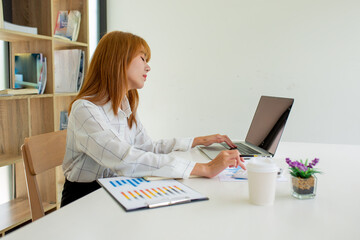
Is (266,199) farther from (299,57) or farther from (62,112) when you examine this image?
(62,112)

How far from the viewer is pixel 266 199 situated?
83 centimetres

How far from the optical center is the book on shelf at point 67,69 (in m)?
2.28

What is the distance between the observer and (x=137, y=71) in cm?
137

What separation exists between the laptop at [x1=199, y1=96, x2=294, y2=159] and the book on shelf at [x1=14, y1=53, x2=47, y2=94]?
109 cm

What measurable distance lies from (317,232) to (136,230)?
1.21ft

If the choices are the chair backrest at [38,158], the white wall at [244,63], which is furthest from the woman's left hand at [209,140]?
the white wall at [244,63]

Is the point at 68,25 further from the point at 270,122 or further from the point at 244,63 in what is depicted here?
the point at 270,122

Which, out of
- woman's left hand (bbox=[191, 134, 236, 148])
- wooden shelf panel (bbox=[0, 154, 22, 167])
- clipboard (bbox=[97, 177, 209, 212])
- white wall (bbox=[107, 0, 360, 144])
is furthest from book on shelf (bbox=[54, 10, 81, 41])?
clipboard (bbox=[97, 177, 209, 212])

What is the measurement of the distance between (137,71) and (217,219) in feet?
2.59

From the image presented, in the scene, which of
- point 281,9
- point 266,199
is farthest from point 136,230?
point 281,9

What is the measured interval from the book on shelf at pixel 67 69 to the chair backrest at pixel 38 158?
3.34 ft

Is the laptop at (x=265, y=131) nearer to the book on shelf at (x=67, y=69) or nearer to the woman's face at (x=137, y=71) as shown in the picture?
the woman's face at (x=137, y=71)

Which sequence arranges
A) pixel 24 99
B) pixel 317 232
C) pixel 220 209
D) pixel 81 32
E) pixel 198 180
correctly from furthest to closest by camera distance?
pixel 81 32 < pixel 24 99 < pixel 198 180 < pixel 220 209 < pixel 317 232

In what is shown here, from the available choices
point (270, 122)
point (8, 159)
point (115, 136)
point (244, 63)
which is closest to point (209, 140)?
point (270, 122)
